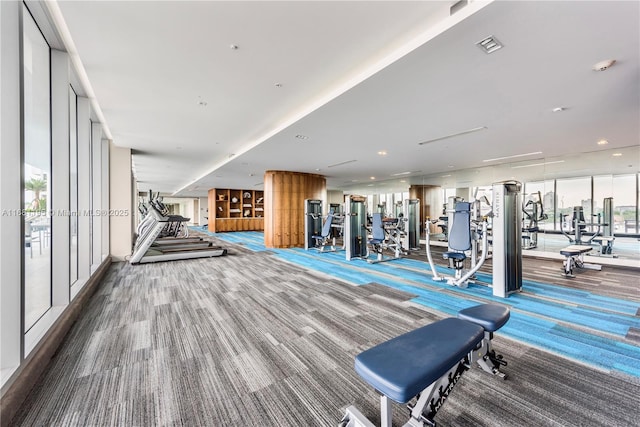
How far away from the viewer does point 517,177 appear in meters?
8.68

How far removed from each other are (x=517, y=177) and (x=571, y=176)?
4.32 feet

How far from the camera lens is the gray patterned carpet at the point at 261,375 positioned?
5.24 ft

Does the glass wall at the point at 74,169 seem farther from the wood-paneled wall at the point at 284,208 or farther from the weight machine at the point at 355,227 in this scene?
the wood-paneled wall at the point at 284,208

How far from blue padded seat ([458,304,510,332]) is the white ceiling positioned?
237 centimetres

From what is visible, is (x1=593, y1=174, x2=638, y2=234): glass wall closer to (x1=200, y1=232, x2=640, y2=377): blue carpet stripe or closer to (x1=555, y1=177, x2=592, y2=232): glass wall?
(x1=555, y1=177, x2=592, y2=232): glass wall

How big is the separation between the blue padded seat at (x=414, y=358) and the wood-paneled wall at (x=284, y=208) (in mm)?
8237

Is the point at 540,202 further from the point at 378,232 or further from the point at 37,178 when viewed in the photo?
the point at 37,178

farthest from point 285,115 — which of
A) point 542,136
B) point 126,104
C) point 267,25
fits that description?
point 542,136

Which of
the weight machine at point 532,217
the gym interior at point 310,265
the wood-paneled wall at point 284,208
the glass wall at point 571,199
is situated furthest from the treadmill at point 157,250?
the glass wall at point 571,199

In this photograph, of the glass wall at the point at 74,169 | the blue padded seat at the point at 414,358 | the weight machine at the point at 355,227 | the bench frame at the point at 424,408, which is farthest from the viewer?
the weight machine at the point at 355,227

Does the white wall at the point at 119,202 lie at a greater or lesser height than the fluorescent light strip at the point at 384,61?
lesser

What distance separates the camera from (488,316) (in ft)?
5.82

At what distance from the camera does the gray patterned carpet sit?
5.24 feet

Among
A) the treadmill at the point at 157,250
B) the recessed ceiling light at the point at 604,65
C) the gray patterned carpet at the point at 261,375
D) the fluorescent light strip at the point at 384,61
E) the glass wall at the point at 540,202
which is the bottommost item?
the gray patterned carpet at the point at 261,375
